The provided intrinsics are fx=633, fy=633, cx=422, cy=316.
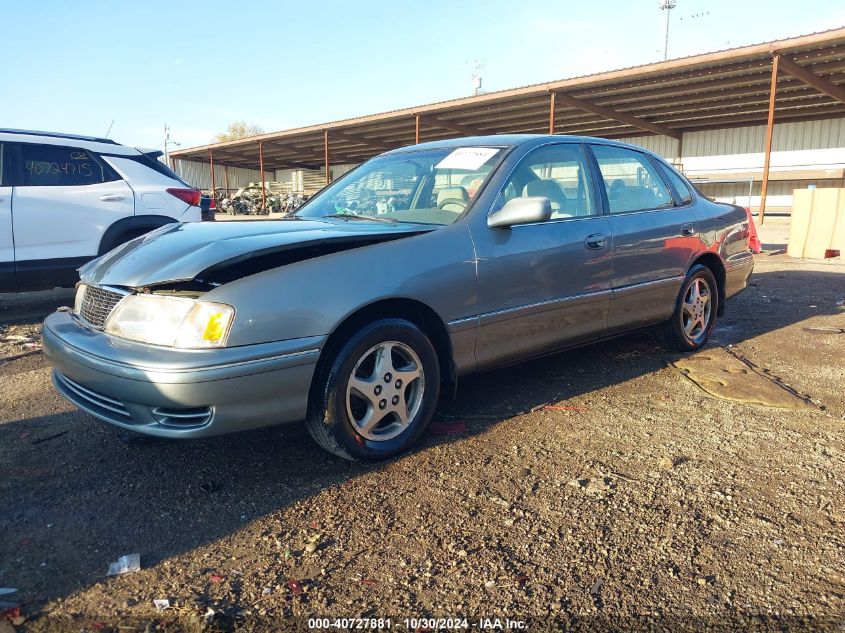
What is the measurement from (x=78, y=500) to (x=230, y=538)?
77cm

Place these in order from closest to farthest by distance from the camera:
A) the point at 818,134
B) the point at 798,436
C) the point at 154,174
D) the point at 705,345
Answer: the point at 798,436
the point at 705,345
the point at 154,174
the point at 818,134

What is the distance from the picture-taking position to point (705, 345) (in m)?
5.10

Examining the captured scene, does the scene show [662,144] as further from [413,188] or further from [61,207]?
[413,188]

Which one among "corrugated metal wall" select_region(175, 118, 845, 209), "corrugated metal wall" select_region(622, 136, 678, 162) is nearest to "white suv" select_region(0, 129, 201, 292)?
"corrugated metal wall" select_region(175, 118, 845, 209)

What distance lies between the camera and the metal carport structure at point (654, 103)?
1443 centimetres

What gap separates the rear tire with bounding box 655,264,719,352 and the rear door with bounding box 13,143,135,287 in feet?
16.9

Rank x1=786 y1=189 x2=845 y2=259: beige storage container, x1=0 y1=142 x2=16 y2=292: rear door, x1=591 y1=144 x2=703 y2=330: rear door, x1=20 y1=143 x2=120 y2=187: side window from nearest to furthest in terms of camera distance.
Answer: x1=591 y1=144 x2=703 y2=330: rear door < x1=0 y1=142 x2=16 y2=292: rear door < x1=20 y1=143 x2=120 y2=187: side window < x1=786 y1=189 x2=845 y2=259: beige storage container

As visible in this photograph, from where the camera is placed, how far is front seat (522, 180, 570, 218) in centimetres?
374

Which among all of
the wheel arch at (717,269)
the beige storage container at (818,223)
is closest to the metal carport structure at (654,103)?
the beige storage container at (818,223)

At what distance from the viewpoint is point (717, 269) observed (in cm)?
507

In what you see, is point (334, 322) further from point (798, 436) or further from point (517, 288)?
point (798, 436)

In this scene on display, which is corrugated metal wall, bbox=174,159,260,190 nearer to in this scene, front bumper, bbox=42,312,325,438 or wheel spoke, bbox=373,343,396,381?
front bumper, bbox=42,312,325,438

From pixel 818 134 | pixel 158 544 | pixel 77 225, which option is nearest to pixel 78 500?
pixel 158 544

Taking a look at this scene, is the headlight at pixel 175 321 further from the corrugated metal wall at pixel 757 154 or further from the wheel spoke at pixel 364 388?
the corrugated metal wall at pixel 757 154
